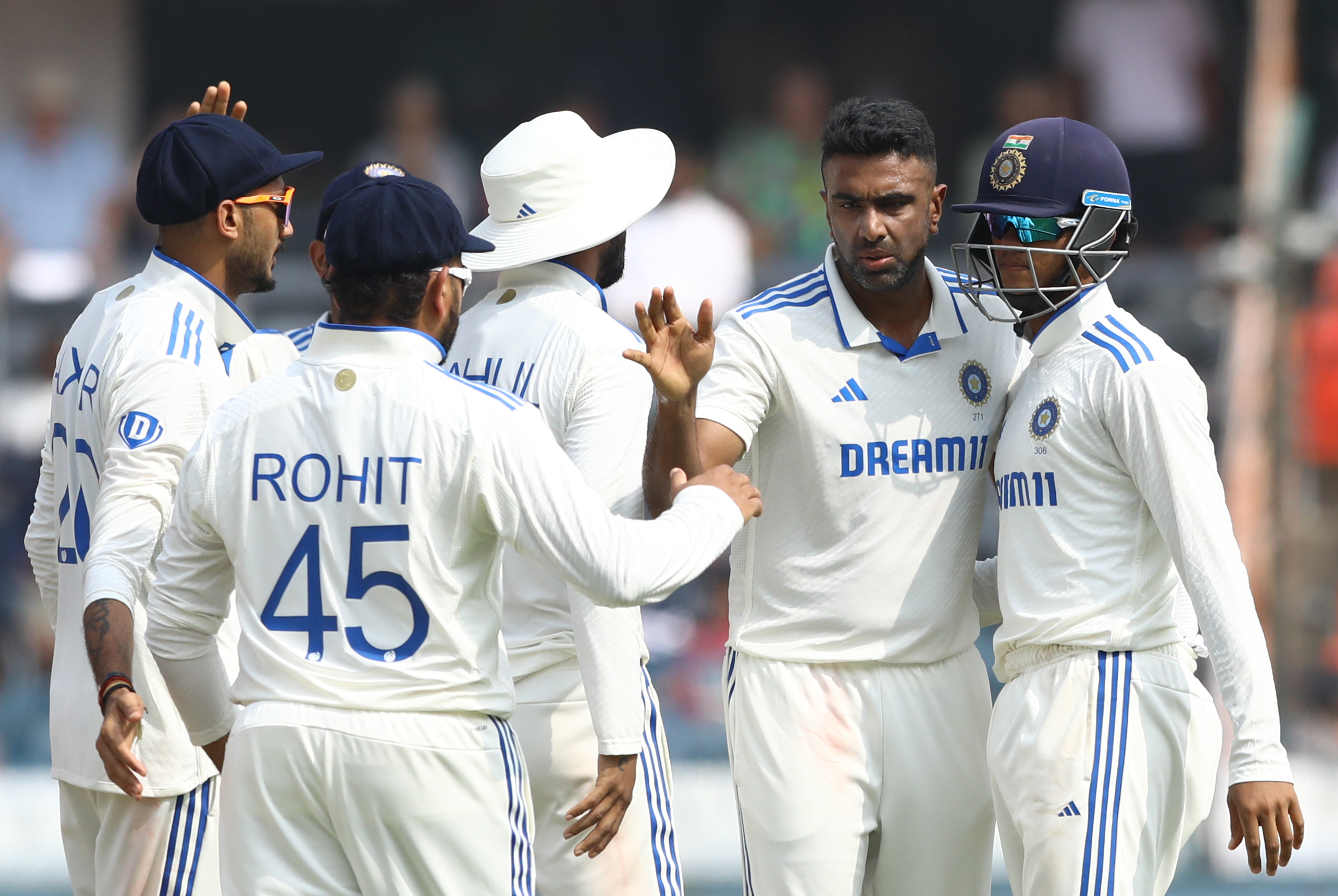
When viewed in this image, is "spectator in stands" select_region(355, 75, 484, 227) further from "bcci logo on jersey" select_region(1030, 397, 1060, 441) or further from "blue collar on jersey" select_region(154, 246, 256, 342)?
"bcci logo on jersey" select_region(1030, 397, 1060, 441)

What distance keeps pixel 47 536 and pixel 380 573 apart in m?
1.35

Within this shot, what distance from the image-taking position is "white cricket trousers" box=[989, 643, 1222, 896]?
3244 mm

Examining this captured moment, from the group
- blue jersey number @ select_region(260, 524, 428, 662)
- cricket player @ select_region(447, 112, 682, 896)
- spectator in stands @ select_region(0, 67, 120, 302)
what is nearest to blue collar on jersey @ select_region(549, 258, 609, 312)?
cricket player @ select_region(447, 112, 682, 896)

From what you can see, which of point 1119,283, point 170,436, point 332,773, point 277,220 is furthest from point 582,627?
point 1119,283

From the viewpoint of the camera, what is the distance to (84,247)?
385 inches

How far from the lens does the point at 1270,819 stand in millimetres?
3049

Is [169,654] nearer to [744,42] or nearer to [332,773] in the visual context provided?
[332,773]

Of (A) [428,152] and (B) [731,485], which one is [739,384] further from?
(A) [428,152]

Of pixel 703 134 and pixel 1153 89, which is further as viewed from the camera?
pixel 703 134

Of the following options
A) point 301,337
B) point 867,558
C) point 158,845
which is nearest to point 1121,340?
point 867,558

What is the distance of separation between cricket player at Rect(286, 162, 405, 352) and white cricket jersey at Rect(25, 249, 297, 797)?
0.45 m

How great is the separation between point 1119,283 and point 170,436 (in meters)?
6.33

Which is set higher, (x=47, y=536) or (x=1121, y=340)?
(x=1121, y=340)

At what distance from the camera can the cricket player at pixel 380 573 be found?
2820mm
